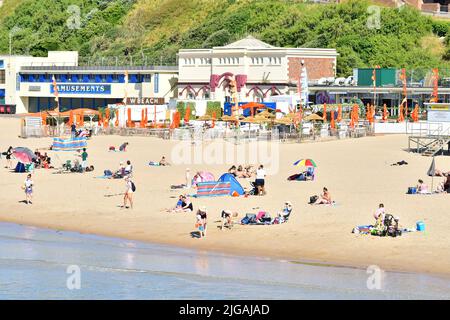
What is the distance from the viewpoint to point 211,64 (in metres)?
79.5

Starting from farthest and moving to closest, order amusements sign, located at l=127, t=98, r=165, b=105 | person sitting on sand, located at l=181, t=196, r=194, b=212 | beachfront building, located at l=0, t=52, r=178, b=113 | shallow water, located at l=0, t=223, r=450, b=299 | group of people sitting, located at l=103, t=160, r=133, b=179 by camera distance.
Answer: beachfront building, located at l=0, t=52, r=178, b=113
amusements sign, located at l=127, t=98, r=165, b=105
group of people sitting, located at l=103, t=160, r=133, b=179
person sitting on sand, located at l=181, t=196, r=194, b=212
shallow water, located at l=0, t=223, r=450, b=299

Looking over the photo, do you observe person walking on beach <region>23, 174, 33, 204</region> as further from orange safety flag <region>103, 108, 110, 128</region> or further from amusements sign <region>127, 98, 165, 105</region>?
amusements sign <region>127, 98, 165, 105</region>

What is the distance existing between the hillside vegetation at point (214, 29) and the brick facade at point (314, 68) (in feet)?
7.98

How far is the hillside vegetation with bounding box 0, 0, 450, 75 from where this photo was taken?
88.6m

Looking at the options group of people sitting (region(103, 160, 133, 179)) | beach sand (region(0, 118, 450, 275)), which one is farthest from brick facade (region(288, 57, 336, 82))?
group of people sitting (region(103, 160, 133, 179))

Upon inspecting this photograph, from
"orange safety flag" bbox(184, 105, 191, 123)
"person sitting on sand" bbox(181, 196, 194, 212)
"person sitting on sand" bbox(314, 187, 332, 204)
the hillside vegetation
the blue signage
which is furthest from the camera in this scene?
the hillside vegetation

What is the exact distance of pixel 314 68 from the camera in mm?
80000

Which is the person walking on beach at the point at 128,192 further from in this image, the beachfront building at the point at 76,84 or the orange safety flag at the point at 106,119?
the beachfront building at the point at 76,84

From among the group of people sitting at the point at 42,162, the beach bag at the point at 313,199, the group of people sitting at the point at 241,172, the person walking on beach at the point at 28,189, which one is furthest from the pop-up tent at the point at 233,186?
the group of people sitting at the point at 42,162

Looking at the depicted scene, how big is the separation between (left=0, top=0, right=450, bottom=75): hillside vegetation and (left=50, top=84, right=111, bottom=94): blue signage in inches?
390

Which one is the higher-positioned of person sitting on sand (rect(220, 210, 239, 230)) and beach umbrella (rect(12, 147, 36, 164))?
beach umbrella (rect(12, 147, 36, 164))

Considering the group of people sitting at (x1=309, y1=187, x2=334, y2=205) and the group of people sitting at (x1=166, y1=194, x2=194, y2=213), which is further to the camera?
the group of people sitting at (x1=309, y1=187, x2=334, y2=205)

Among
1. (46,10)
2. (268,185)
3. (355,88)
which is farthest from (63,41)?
(268,185)

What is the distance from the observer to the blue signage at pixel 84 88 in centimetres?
8550
